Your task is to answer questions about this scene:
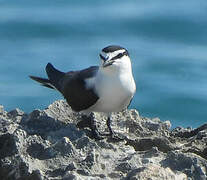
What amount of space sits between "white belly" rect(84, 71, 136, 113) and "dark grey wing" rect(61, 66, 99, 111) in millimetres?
66

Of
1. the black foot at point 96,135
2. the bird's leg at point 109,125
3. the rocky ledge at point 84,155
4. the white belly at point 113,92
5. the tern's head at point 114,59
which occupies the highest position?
the tern's head at point 114,59

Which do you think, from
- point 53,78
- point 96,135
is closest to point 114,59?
point 96,135

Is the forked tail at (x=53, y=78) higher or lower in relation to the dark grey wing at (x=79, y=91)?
higher

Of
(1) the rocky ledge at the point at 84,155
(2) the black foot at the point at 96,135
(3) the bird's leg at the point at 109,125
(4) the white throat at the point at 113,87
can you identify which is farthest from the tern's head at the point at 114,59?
(1) the rocky ledge at the point at 84,155

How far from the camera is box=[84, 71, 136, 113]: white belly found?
25.0ft

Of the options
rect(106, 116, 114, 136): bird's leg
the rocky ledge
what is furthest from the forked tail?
the rocky ledge

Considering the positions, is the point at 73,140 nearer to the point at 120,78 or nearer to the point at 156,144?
the point at 156,144

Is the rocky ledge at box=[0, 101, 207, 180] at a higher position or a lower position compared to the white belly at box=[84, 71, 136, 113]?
lower

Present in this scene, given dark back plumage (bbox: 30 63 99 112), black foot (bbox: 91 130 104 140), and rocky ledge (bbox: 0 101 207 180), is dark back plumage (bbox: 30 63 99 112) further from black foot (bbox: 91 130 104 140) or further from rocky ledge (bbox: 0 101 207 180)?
rocky ledge (bbox: 0 101 207 180)

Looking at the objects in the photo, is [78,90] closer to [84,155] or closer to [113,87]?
[113,87]

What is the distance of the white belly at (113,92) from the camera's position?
7.63m

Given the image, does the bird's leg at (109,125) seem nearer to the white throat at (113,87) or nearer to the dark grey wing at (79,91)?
the white throat at (113,87)

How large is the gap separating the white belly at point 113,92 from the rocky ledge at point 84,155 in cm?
71

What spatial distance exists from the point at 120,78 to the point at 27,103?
3747 millimetres
